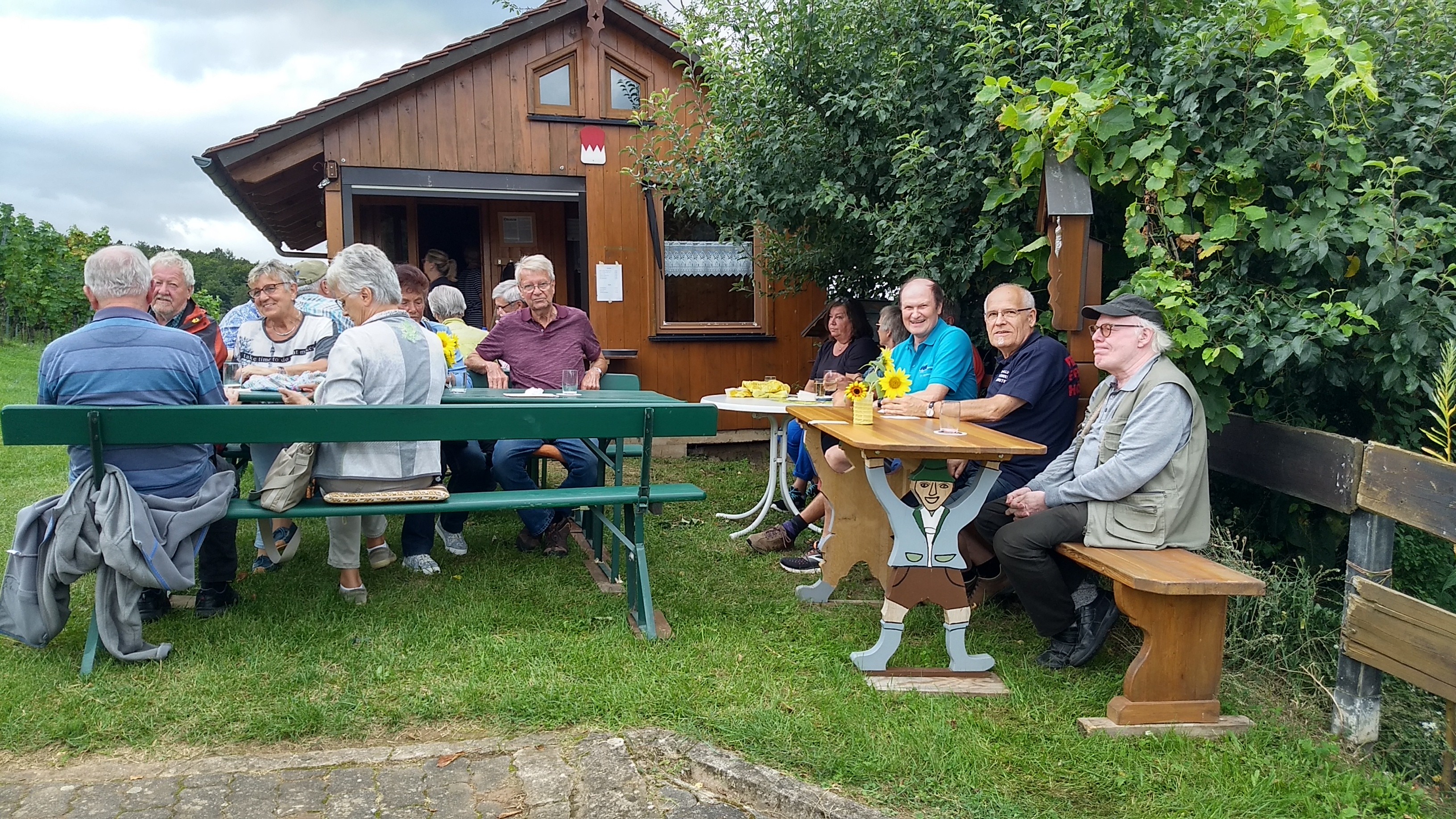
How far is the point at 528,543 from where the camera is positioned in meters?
5.13

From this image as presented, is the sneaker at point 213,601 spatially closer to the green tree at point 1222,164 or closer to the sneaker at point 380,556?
the sneaker at point 380,556

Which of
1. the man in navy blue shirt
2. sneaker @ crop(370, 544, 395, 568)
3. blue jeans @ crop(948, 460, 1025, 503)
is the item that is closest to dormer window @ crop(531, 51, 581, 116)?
sneaker @ crop(370, 544, 395, 568)

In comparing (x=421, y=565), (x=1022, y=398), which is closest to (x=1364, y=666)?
(x=1022, y=398)

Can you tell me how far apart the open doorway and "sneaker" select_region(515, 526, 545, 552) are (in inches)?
254

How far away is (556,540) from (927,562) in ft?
7.70

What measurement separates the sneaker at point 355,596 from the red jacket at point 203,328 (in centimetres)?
178

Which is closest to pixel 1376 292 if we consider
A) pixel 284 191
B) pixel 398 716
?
pixel 398 716

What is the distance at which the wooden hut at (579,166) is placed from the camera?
808cm

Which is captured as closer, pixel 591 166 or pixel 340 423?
pixel 340 423

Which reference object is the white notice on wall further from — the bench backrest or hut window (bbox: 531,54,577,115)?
the bench backrest

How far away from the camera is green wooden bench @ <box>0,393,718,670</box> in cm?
325

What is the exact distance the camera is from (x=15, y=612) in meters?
3.34

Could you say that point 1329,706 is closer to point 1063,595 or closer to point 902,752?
point 1063,595

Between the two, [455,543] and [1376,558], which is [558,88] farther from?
[1376,558]
